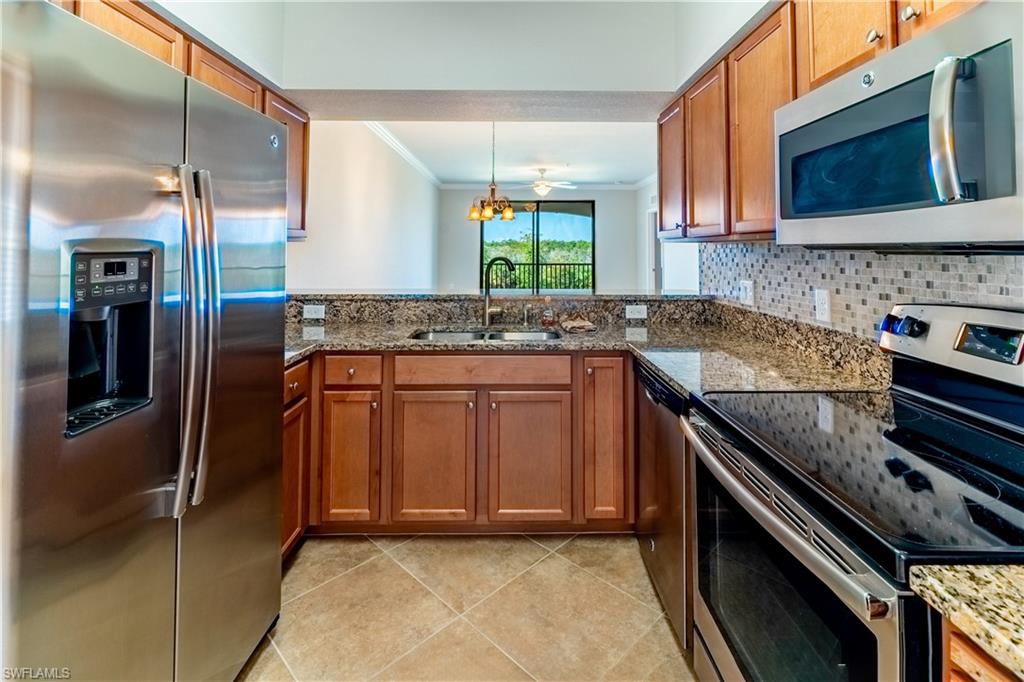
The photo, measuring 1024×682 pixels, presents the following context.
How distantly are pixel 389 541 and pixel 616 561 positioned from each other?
1.00m

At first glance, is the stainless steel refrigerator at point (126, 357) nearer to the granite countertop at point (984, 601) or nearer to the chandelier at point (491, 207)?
the granite countertop at point (984, 601)

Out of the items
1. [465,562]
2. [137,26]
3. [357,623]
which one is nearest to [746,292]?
[465,562]

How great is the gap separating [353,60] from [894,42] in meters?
2.08

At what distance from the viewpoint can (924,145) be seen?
94 centimetres

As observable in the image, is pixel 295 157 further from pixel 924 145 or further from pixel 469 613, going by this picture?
pixel 924 145

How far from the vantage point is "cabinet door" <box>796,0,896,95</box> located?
114cm

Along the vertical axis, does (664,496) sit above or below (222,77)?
below

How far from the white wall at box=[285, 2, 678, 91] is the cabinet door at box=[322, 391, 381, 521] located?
1454mm

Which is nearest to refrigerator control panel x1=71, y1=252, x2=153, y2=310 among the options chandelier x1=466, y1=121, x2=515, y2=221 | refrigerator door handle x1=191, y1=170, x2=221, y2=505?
refrigerator door handle x1=191, y1=170, x2=221, y2=505

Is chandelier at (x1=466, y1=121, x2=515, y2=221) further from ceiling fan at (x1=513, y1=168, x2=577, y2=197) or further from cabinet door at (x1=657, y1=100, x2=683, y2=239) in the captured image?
cabinet door at (x1=657, y1=100, x2=683, y2=239)

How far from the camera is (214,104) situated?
4.04ft

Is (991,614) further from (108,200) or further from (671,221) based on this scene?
(671,221)

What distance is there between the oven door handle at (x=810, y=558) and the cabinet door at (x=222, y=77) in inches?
75.4

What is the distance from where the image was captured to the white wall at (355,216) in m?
3.46
